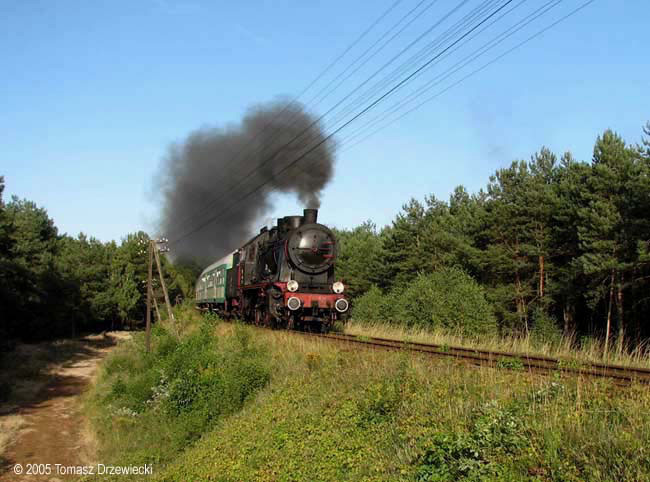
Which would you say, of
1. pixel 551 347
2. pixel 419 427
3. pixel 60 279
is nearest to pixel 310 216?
pixel 551 347

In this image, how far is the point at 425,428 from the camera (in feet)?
22.7

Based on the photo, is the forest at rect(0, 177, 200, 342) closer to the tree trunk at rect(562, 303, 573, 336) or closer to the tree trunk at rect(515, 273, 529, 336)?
the tree trunk at rect(515, 273, 529, 336)

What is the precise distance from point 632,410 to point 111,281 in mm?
62816

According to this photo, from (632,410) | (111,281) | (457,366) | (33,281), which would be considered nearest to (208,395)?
(457,366)

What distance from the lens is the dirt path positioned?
17.1 meters

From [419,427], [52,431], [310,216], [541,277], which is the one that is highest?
[310,216]

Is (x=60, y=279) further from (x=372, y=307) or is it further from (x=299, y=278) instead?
(x=299, y=278)

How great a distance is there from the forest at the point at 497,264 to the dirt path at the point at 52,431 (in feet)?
28.6

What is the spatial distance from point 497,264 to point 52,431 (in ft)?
90.5

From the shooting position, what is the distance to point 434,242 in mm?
45312

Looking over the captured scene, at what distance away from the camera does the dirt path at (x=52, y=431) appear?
17.1m

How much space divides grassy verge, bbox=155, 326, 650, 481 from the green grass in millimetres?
15

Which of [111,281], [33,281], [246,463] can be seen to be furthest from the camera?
[111,281]

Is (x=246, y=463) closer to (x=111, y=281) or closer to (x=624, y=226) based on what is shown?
(x=624, y=226)
